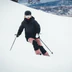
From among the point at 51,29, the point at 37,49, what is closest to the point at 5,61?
the point at 37,49

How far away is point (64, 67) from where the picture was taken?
1632 millimetres

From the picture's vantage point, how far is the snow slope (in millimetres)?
1655

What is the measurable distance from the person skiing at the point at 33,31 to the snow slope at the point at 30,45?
0.13 feet

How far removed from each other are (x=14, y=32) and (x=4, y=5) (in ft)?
0.93

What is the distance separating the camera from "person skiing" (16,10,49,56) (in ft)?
5.54

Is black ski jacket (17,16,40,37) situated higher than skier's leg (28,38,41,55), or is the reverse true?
black ski jacket (17,16,40,37)

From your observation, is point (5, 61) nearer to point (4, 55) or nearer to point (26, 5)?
point (4, 55)

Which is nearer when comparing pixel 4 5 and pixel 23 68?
pixel 23 68

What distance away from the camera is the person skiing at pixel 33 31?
169cm

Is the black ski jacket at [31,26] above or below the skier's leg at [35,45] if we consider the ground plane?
above

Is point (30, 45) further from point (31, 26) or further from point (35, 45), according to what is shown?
point (31, 26)

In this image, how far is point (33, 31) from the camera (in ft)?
5.55

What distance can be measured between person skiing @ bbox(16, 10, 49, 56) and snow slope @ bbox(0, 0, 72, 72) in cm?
4

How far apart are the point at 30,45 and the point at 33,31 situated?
13 centimetres
